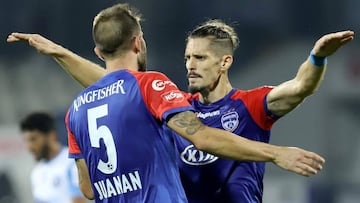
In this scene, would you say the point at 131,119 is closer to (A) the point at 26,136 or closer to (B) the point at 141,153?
(B) the point at 141,153

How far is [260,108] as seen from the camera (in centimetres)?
516

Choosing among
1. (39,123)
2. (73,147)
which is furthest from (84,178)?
(39,123)

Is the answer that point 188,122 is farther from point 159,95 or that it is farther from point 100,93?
point 100,93

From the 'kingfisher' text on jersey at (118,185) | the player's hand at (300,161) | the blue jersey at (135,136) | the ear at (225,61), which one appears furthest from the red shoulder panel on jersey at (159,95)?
the ear at (225,61)

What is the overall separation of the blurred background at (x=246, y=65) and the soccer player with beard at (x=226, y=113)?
617cm

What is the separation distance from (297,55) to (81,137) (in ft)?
24.3

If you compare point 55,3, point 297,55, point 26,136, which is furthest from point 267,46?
point 26,136

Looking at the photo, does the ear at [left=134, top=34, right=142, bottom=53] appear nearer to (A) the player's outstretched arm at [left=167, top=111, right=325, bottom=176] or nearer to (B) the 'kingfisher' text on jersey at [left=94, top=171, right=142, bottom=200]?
(A) the player's outstretched arm at [left=167, top=111, right=325, bottom=176]

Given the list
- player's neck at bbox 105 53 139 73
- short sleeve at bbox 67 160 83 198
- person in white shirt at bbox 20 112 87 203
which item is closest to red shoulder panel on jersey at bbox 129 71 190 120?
player's neck at bbox 105 53 139 73

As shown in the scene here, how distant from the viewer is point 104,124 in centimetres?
466

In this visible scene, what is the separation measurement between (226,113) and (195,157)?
0.91 ft

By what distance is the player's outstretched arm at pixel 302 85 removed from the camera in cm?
484

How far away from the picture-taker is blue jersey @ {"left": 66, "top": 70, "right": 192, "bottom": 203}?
4.55 meters

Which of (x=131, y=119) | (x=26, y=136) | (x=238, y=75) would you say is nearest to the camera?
(x=131, y=119)
